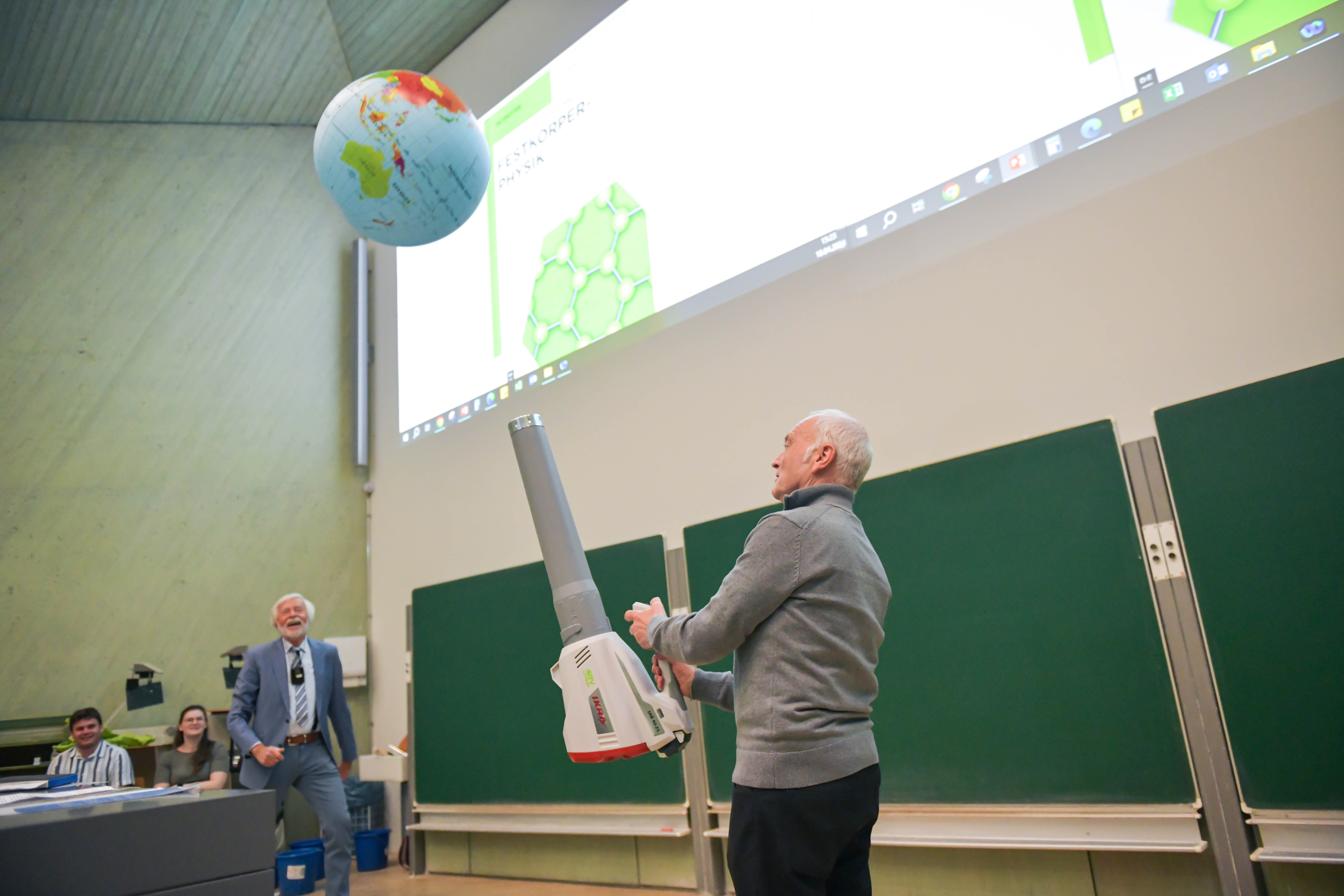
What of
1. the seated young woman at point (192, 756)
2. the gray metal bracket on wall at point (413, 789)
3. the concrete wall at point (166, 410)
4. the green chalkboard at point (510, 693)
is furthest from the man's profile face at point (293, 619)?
the concrete wall at point (166, 410)

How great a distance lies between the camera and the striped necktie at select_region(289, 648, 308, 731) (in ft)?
11.0

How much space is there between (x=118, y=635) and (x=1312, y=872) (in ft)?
18.2

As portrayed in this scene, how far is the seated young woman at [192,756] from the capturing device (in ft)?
14.0

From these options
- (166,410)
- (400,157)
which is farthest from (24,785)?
(166,410)

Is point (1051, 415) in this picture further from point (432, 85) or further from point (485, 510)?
point (485, 510)

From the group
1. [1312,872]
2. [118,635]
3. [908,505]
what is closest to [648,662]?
[908,505]

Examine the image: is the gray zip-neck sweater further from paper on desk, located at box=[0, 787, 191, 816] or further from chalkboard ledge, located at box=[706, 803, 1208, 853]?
chalkboard ledge, located at box=[706, 803, 1208, 853]

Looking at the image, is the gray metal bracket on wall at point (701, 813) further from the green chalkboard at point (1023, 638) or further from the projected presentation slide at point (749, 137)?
the projected presentation slide at point (749, 137)

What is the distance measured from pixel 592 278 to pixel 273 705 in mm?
2253

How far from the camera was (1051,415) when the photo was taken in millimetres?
2770

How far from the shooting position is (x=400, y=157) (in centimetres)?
268

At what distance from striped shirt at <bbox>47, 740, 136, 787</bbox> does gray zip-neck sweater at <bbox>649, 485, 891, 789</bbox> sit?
151 inches

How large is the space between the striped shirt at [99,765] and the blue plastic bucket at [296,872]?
0.79m

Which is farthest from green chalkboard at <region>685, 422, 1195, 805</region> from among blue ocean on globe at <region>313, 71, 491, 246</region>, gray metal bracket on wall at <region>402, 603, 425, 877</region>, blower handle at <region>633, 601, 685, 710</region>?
gray metal bracket on wall at <region>402, 603, 425, 877</region>
